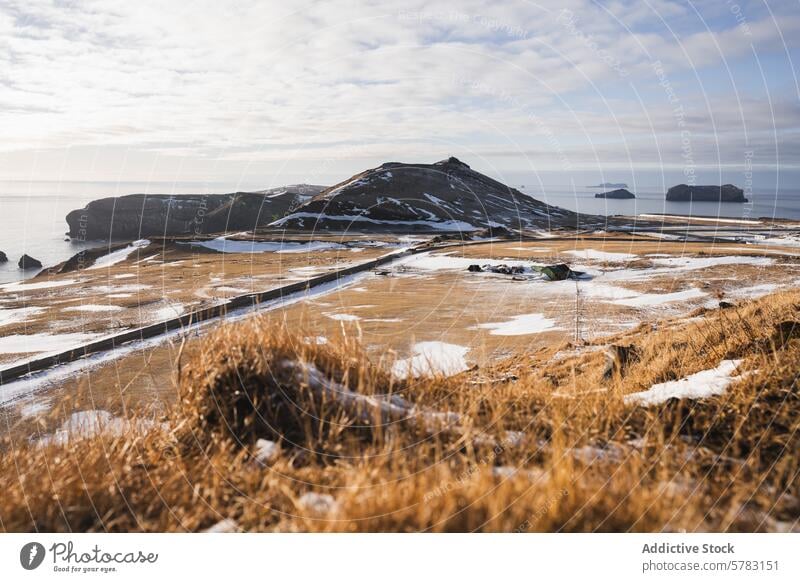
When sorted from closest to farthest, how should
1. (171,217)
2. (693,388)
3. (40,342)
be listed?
(693,388) < (40,342) < (171,217)

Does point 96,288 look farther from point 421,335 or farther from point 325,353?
point 325,353

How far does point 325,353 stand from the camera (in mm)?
4180

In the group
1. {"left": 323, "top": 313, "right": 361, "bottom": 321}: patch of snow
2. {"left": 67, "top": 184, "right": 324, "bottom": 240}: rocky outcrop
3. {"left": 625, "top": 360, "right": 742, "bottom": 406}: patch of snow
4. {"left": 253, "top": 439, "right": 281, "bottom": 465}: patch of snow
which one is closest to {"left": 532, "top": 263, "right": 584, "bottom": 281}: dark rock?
{"left": 323, "top": 313, "right": 361, "bottom": 321}: patch of snow

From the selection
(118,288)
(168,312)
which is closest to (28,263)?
(118,288)

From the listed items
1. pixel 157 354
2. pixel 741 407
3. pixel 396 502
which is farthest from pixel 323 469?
pixel 157 354

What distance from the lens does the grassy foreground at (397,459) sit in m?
2.67

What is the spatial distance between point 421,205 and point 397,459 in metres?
122

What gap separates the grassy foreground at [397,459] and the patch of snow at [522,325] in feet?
52.8

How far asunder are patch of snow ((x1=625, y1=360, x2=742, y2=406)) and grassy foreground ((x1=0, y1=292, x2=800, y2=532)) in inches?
4.9

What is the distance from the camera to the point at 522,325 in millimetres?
21516

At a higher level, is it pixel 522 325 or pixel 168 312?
pixel 522 325

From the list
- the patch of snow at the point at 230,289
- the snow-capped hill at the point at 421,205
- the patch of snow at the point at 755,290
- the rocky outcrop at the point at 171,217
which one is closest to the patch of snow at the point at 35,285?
the patch of snow at the point at 230,289

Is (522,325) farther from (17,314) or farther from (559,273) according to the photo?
(17,314)

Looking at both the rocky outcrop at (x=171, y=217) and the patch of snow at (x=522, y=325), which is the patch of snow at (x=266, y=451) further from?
the rocky outcrop at (x=171, y=217)
